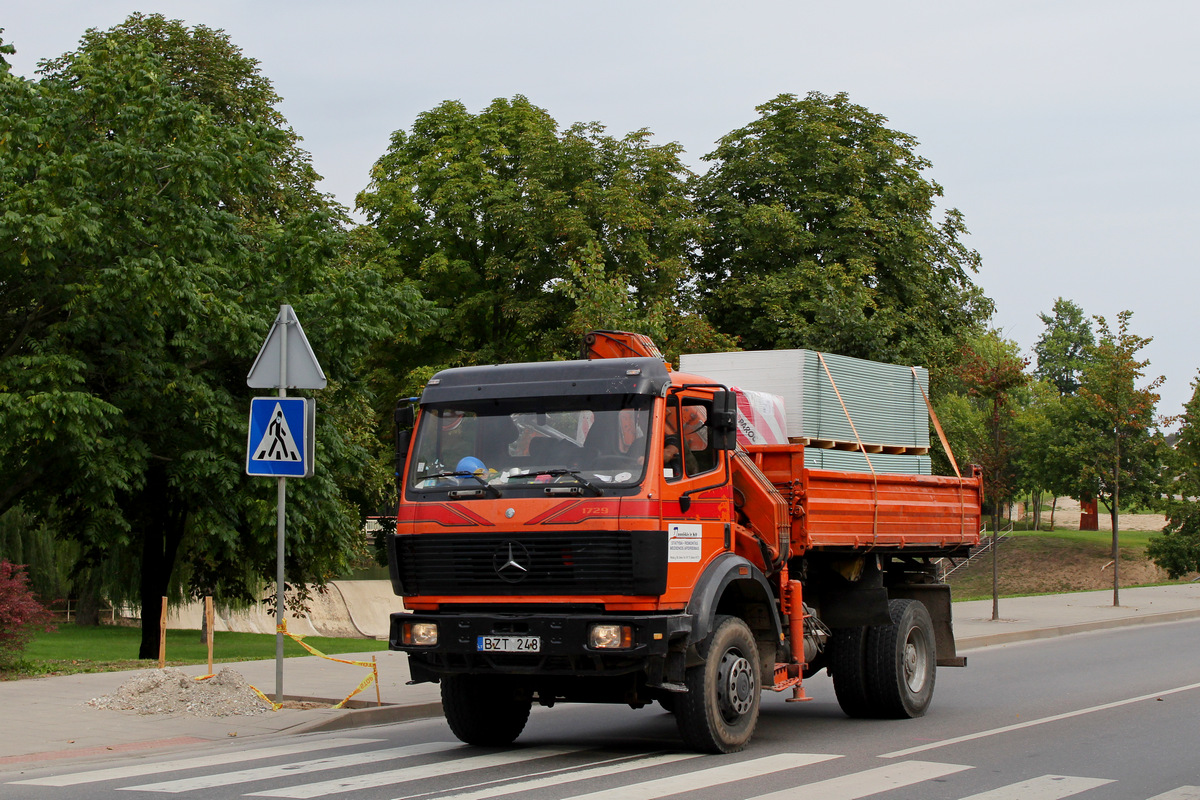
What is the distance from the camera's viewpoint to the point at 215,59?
105 ft

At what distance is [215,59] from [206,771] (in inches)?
1049

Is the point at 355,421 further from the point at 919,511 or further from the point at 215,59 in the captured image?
the point at 919,511

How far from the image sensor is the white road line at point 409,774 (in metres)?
→ 7.83

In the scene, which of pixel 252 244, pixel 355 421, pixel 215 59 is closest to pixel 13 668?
pixel 252 244

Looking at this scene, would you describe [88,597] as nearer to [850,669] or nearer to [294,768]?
[850,669]

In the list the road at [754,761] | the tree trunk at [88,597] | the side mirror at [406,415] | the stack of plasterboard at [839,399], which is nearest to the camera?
the road at [754,761]

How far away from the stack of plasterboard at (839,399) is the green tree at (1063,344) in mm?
105806

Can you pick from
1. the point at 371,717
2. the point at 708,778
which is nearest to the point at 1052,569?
the point at 371,717

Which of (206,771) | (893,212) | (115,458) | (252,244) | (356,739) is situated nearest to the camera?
(206,771)

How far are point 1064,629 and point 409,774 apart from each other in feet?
56.4

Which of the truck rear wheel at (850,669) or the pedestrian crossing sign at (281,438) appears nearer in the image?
the pedestrian crossing sign at (281,438)

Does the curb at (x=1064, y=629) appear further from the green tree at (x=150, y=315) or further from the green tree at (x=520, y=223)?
the green tree at (x=520, y=223)

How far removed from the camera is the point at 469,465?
30.7 ft

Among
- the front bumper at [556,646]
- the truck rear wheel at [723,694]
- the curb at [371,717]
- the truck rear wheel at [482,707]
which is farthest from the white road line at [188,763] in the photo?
the truck rear wheel at [723,694]
